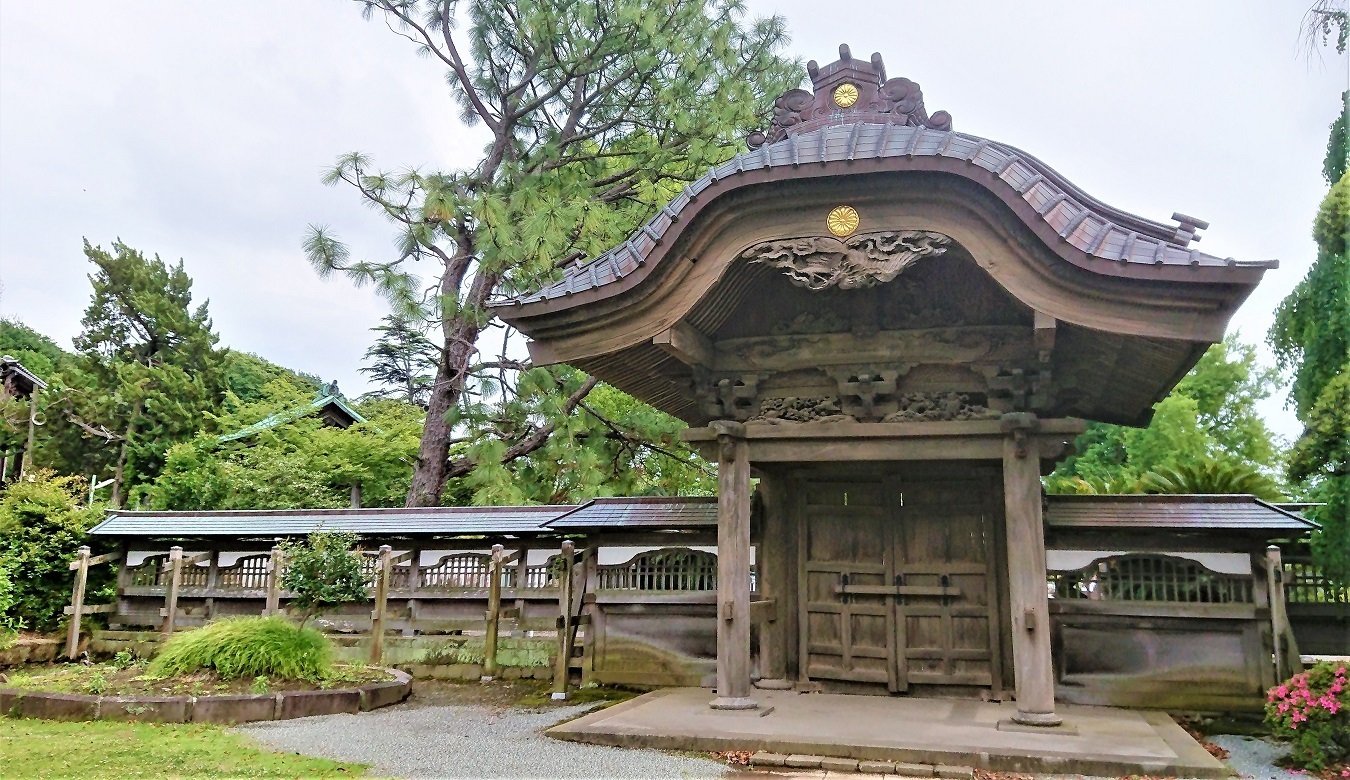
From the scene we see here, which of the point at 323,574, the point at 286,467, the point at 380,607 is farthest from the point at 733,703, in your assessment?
the point at 286,467

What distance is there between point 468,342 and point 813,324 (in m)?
8.37

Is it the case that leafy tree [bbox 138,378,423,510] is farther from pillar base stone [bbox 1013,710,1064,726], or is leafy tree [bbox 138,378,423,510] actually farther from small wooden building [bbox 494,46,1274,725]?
pillar base stone [bbox 1013,710,1064,726]

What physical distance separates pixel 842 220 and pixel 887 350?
1.15 meters

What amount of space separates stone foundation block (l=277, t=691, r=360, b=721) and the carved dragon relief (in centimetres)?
482

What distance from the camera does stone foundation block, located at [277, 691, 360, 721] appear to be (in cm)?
664

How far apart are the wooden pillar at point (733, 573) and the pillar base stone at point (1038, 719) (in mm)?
1791

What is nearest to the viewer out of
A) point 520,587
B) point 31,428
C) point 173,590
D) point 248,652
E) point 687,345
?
point 687,345

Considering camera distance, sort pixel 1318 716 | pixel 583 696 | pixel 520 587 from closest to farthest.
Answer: pixel 1318 716 → pixel 583 696 → pixel 520 587

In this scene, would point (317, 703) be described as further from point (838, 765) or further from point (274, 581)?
point (274, 581)

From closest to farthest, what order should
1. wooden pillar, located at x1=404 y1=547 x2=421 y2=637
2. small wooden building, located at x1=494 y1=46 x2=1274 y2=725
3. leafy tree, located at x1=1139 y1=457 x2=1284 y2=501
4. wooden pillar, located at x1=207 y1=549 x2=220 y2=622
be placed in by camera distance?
small wooden building, located at x1=494 y1=46 x2=1274 y2=725 → wooden pillar, located at x1=404 y1=547 x2=421 y2=637 → wooden pillar, located at x1=207 y1=549 x2=220 y2=622 → leafy tree, located at x1=1139 y1=457 x2=1284 y2=501

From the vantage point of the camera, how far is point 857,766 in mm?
4957

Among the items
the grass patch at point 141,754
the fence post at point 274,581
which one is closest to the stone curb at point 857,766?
the grass patch at point 141,754

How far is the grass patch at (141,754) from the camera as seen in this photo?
4.74 m

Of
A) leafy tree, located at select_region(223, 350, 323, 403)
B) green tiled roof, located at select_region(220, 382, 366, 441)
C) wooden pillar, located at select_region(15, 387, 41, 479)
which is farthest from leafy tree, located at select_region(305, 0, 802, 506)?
leafy tree, located at select_region(223, 350, 323, 403)
